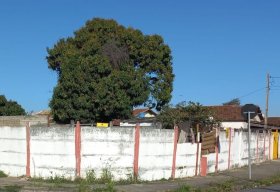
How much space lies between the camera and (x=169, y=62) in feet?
130

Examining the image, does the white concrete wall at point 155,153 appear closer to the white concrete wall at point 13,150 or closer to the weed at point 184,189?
the weed at point 184,189

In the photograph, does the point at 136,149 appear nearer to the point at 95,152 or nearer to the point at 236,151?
the point at 95,152

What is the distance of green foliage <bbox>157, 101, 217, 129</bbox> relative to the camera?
882 inches

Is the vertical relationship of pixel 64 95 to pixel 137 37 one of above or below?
below

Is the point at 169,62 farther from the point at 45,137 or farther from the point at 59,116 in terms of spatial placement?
the point at 45,137

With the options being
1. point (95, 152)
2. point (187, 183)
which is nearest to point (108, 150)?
point (95, 152)

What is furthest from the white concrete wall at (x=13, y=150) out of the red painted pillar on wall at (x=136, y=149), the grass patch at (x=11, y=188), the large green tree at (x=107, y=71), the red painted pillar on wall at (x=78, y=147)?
the large green tree at (x=107, y=71)

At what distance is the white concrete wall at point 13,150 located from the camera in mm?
17781

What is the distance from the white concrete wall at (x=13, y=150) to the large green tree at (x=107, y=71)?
13986 millimetres

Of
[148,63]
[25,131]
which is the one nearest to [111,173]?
[25,131]

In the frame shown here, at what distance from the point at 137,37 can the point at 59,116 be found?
29.0 ft

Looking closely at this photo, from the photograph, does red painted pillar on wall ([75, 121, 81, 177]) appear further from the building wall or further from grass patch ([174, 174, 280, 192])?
grass patch ([174, 174, 280, 192])

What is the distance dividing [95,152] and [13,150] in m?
3.41

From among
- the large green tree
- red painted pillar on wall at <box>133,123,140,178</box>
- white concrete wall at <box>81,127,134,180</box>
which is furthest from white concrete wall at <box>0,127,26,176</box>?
the large green tree
